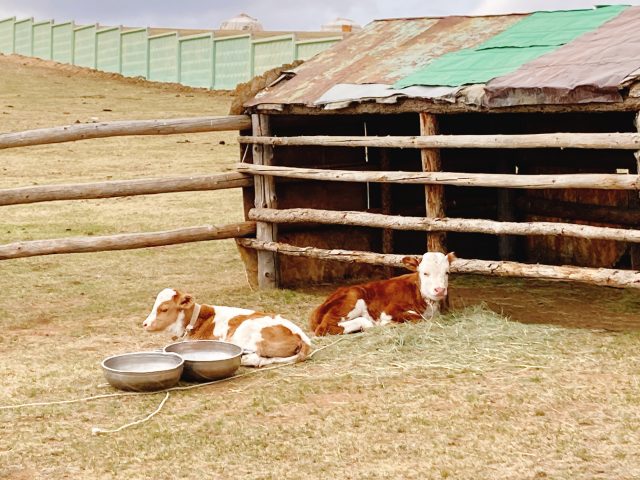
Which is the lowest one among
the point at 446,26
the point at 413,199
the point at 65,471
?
the point at 65,471

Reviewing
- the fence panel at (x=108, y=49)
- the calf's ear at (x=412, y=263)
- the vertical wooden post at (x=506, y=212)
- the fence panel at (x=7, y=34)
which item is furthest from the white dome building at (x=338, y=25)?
the calf's ear at (x=412, y=263)

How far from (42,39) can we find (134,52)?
9.51 metres

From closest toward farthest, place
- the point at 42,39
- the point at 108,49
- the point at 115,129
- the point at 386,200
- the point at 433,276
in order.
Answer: the point at 433,276 < the point at 115,129 < the point at 386,200 < the point at 108,49 < the point at 42,39

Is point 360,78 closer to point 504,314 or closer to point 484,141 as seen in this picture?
point 484,141

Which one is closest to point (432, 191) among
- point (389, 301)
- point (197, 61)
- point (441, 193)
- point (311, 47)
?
point (441, 193)

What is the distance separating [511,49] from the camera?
11.0 metres

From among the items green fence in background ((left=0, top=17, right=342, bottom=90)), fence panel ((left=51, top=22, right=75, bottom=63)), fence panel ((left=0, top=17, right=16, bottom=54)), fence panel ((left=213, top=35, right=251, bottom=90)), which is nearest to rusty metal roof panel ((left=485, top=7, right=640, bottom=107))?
green fence in background ((left=0, top=17, right=342, bottom=90))

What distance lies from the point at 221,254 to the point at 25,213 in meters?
5.48

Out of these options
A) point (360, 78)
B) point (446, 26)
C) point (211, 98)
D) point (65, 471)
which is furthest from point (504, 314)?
point (211, 98)

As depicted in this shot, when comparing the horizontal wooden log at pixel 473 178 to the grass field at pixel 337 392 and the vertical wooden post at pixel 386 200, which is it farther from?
the vertical wooden post at pixel 386 200

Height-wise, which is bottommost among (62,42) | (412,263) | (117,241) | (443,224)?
(412,263)

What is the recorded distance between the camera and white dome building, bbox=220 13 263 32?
179 ft

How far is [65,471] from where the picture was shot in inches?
237

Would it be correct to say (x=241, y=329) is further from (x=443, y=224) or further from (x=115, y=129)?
(x=115, y=129)
